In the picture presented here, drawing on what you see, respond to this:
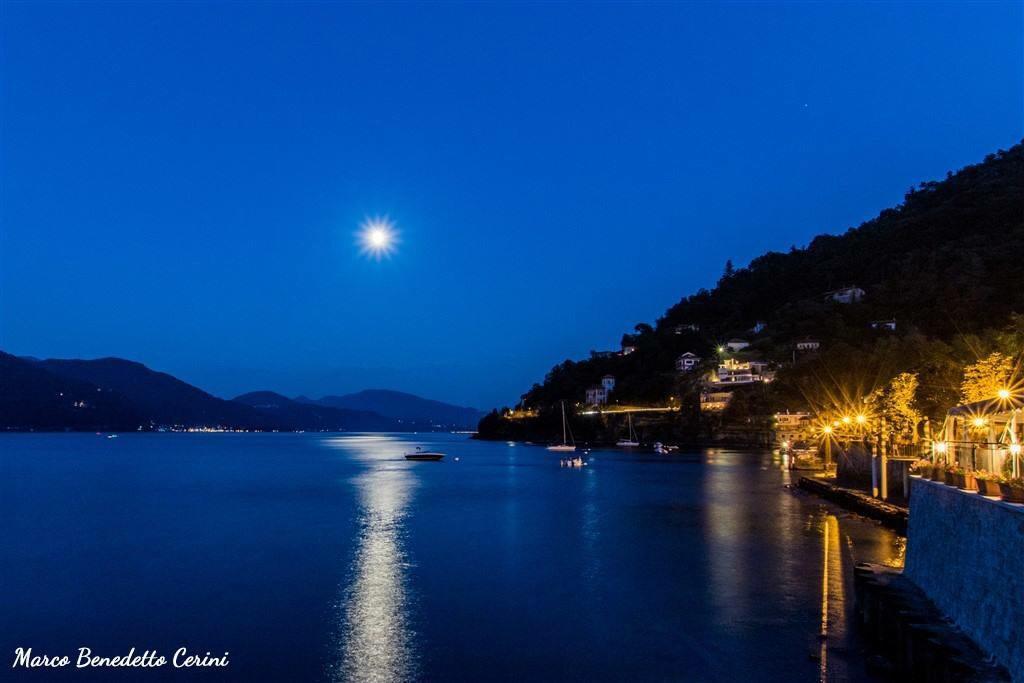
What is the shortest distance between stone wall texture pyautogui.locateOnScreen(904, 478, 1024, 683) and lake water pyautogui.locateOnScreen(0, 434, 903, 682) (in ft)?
8.19

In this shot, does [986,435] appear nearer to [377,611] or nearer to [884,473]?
[884,473]

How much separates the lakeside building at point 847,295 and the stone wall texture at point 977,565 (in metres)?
127

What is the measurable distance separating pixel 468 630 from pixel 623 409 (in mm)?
123984

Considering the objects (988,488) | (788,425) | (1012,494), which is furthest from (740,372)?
(1012,494)

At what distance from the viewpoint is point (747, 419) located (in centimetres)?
11544

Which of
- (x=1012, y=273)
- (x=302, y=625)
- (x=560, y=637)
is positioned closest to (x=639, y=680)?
(x=560, y=637)

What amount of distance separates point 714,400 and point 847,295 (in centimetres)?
3568

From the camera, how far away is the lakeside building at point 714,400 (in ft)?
396

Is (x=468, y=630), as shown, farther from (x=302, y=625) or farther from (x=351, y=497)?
(x=351, y=497)

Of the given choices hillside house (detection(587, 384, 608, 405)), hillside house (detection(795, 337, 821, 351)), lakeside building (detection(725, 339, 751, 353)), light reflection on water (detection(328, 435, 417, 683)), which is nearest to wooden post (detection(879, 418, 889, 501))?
light reflection on water (detection(328, 435, 417, 683))

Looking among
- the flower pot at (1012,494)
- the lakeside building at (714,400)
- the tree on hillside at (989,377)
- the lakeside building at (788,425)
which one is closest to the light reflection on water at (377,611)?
the flower pot at (1012,494)

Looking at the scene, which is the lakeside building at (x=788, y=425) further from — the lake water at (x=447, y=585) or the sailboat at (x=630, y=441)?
the lake water at (x=447, y=585)

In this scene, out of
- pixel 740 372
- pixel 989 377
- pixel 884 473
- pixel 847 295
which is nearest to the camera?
pixel 989 377

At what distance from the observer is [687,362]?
5586 inches
